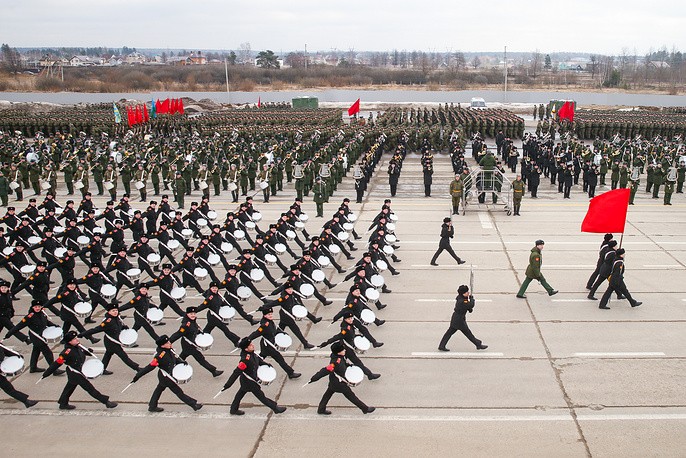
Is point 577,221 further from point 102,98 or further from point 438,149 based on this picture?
point 102,98

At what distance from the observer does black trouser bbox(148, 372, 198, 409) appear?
8641mm

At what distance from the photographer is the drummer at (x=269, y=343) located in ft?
31.2

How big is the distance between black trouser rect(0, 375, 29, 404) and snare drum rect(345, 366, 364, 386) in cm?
442

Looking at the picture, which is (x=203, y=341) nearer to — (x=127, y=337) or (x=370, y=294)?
(x=127, y=337)

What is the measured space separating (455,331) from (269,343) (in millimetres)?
2944

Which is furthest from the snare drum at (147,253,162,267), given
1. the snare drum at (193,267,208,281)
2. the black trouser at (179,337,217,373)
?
the black trouser at (179,337,217,373)

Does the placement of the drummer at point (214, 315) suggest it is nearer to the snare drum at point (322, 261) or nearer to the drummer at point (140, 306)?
the drummer at point (140, 306)

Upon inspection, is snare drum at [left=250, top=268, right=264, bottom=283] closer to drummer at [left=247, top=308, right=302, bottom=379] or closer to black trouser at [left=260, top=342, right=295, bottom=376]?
drummer at [left=247, top=308, right=302, bottom=379]

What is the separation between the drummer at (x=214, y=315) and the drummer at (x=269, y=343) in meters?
0.95

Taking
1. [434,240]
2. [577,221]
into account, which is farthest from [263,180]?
[577,221]

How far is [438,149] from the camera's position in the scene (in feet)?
116

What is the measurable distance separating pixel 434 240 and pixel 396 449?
9918 millimetres

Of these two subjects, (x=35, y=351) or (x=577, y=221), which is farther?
(x=577, y=221)

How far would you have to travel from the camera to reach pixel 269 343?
31.5 ft
